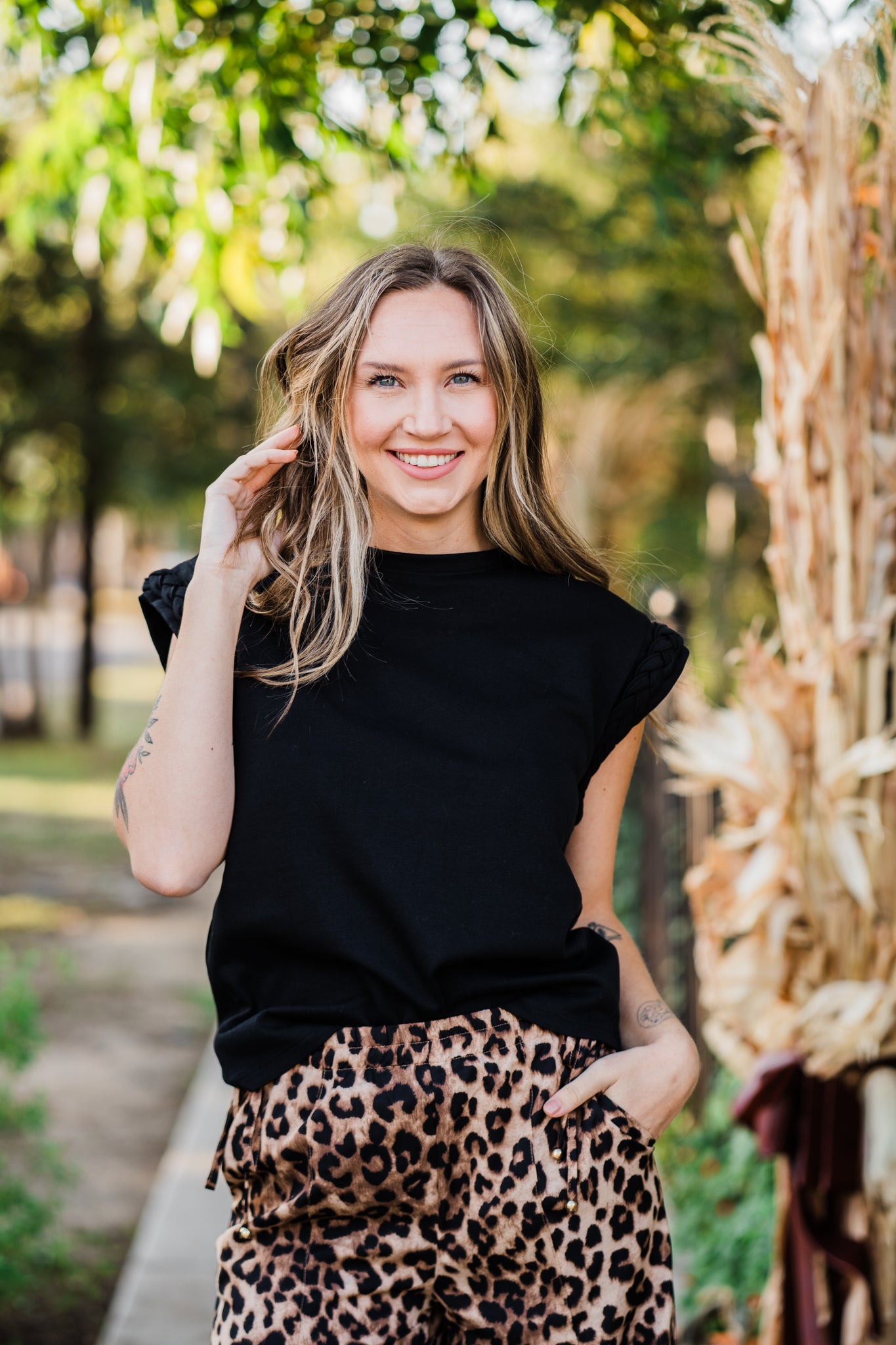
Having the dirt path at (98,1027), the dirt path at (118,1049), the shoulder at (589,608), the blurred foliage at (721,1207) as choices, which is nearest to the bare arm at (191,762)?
the shoulder at (589,608)

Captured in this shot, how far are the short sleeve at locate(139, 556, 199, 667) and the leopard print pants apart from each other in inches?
23.9

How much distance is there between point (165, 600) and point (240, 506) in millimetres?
180

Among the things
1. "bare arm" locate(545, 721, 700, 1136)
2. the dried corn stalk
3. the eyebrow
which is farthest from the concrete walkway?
the eyebrow

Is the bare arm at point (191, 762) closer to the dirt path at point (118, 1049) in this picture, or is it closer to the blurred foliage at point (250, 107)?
the blurred foliage at point (250, 107)

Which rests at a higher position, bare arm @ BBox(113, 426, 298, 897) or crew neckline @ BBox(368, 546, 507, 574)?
crew neckline @ BBox(368, 546, 507, 574)

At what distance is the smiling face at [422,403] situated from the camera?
6.21ft

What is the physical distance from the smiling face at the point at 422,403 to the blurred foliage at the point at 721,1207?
1939 millimetres

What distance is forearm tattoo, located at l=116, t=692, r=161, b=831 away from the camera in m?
1.82

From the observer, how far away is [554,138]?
1210 centimetres

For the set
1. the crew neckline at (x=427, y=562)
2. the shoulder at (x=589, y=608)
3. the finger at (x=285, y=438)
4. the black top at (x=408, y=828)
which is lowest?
the black top at (x=408, y=828)

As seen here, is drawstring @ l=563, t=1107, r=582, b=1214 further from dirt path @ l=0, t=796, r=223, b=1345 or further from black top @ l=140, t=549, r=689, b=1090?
dirt path @ l=0, t=796, r=223, b=1345

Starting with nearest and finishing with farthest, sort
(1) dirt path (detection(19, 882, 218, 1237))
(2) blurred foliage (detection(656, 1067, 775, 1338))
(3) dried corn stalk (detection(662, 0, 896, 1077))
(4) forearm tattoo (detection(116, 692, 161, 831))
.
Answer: (4) forearm tattoo (detection(116, 692, 161, 831)) → (3) dried corn stalk (detection(662, 0, 896, 1077)) → (2) blurred foliage (detection(656, 1067, 775, 1338)) → (1) dirt path (detection(19, 882, 218, 1237))

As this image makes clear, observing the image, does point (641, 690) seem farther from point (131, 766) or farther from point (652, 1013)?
point (131, 766)

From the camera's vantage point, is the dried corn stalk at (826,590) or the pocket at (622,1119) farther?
the dried corn stalk at (826,590)
